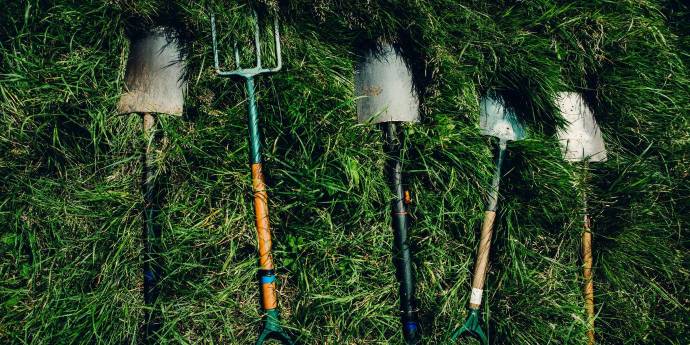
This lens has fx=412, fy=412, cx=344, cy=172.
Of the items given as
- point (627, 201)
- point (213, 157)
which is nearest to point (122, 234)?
point (213, 157)

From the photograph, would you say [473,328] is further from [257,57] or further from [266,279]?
[257,57]

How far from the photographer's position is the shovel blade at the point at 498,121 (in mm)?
2078

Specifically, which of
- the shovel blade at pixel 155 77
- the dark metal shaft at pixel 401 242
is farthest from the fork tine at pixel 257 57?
the dark metal shaft at pixel 401 242

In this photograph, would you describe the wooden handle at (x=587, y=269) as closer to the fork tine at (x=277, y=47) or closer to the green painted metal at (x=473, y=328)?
the green painted metal at (x=473, y=328)

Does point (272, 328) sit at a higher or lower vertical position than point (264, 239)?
lower

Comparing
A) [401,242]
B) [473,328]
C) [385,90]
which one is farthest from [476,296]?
[385,90]

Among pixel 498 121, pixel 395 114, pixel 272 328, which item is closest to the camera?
pixel 272 328

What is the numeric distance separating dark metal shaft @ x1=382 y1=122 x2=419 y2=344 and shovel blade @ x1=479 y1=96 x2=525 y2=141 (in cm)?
47

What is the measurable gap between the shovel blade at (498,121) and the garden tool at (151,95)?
1.53 metres

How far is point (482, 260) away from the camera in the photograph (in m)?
2.00

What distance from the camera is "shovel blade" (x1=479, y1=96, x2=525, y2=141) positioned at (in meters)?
2.08

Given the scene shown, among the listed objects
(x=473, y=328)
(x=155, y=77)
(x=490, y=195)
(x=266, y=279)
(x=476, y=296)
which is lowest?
(x=473, y=328)

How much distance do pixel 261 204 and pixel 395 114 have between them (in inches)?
30.4

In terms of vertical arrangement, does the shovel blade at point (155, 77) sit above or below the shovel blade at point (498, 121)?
above
